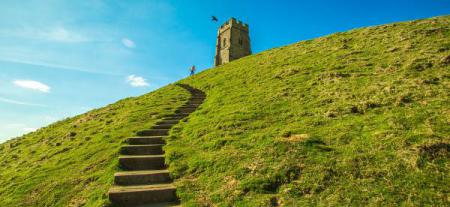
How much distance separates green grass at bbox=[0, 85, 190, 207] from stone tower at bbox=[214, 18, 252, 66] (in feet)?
152

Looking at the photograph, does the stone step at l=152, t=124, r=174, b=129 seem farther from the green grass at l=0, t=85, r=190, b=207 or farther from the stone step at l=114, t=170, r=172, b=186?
the stone step at l=114, t=170, r=172, b=186

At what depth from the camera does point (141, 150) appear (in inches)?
396

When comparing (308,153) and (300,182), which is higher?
(308,153)

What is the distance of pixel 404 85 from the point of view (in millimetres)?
11992

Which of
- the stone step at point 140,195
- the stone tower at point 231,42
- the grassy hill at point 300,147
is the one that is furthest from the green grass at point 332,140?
the stone tower at point 231,42

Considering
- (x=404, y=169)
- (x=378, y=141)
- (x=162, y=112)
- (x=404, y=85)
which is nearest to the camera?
(x=404, y=169)

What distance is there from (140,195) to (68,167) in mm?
4826

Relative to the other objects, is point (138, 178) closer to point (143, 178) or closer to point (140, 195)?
point (143, 178)

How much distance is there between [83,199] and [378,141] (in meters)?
8.15

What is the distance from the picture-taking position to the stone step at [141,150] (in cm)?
994

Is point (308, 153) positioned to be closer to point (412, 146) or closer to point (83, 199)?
point (412, 146)

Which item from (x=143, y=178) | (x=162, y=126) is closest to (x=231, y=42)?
(x=162, y=126)

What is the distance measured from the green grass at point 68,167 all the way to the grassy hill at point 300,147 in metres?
0.05

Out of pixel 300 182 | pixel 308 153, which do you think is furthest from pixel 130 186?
pixel 308 153
